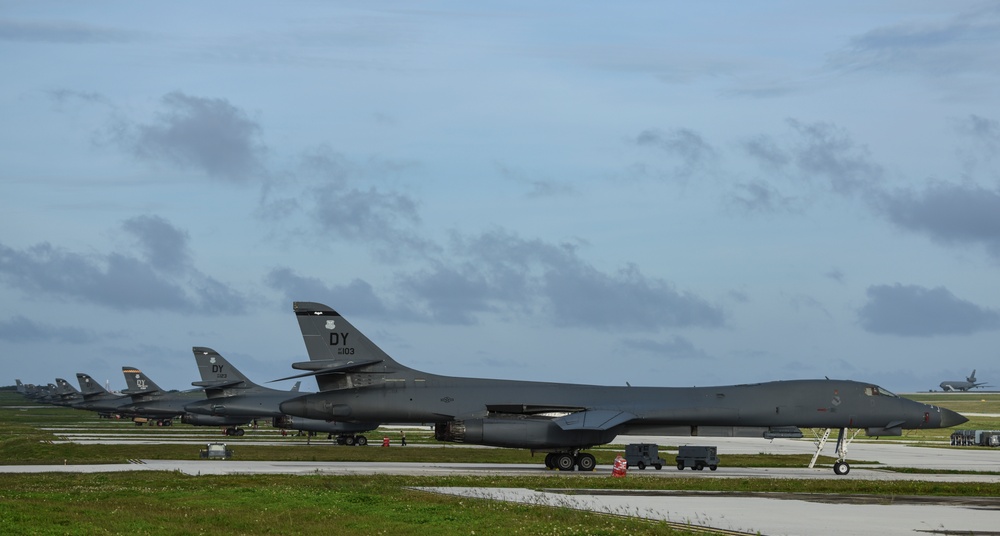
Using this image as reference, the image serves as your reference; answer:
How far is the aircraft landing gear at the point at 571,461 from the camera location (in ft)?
149

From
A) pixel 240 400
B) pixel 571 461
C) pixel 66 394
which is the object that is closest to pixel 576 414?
pixel 571 461

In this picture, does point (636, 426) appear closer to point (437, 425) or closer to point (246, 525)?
point (437, 425)

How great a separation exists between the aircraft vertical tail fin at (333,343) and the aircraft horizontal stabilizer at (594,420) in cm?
721

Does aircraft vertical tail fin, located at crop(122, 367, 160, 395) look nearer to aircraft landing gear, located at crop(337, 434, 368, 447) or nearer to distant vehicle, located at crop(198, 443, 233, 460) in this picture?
aircraft landing gear, located at crop(337, 434, 368, 447)

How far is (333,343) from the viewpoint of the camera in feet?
155

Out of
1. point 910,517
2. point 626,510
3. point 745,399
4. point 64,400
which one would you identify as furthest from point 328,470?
point 64,400

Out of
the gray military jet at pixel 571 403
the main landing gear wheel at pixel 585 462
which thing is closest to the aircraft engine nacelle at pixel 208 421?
the gray military jet at pixel 571 403

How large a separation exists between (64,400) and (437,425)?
125953mm

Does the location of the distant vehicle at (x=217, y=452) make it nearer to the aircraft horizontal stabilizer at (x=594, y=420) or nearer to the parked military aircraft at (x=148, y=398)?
the aircraft horizontal stabilizer at (x=594, y=420)

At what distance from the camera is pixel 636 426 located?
149ft

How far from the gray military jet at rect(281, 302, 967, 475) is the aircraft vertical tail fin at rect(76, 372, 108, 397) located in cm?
8698

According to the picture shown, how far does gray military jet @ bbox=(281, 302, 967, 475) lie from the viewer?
45.3m

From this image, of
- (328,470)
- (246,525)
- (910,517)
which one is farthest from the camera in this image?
(328,470)

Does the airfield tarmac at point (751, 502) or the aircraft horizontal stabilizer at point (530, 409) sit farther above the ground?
the aircraft horizontal stabilizer at point (530, 409)
